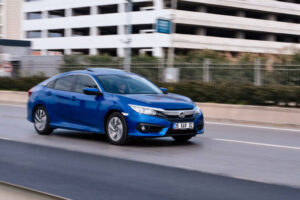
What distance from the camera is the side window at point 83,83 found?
1032cm

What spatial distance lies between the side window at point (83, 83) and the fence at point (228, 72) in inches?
303

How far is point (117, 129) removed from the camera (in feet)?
31.2

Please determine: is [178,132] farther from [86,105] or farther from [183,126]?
[86,105]

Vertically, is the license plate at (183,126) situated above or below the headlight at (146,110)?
below

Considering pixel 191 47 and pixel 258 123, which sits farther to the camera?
pixel 191 47

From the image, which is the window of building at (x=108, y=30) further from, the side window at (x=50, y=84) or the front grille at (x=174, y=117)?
the front grille at (x=174, y=117)

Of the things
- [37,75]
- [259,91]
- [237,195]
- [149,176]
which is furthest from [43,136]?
[37,75]

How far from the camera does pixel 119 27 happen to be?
64.8 metres

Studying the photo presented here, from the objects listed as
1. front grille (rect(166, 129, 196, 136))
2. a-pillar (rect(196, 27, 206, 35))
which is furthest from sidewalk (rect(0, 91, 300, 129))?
a-pillar (rect(196, 27, 206, 35))

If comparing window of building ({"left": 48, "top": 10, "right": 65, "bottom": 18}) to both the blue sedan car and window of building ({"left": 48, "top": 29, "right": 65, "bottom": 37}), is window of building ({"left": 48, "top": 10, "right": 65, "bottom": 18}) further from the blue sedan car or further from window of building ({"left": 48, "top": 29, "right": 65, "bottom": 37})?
the blue sedan car

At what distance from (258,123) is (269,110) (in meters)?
0.51

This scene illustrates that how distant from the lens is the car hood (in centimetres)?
922

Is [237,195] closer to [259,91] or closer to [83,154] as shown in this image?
[83,154]

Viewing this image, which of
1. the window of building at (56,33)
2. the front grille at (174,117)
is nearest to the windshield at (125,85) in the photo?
the front grille at (174,117)
